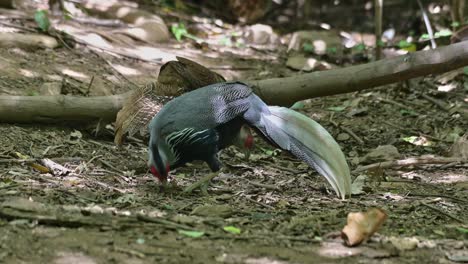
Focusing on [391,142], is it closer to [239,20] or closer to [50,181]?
[50,181]

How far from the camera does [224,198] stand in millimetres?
4051

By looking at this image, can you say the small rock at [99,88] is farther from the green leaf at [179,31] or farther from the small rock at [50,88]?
the green leaf at [179,31]

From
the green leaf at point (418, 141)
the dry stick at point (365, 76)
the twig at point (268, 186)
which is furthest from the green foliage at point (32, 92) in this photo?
the green leaf at point (418, 141)

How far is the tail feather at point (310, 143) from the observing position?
13.4 ft

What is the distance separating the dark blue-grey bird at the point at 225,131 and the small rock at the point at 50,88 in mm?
2004

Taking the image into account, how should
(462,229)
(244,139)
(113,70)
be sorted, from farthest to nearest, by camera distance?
1. (113,70)
2. (244,139)
3. (462,229)

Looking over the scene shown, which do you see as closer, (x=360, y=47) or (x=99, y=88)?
(x=99, y=88)

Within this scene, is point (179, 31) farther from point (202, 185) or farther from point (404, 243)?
point (404, 243)

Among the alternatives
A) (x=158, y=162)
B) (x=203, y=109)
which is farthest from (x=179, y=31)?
(x=158, y=162)

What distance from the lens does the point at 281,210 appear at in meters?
3.77

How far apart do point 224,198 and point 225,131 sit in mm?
462

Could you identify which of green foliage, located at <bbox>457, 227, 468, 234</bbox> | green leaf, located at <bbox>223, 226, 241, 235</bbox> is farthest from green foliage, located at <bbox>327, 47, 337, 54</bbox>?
green leaf, located at <bbox>223, 226, 241, 235</bbox>

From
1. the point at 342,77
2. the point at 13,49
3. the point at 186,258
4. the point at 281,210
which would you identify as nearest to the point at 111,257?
the point at 186,258

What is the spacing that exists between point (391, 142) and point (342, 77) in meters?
0.95
